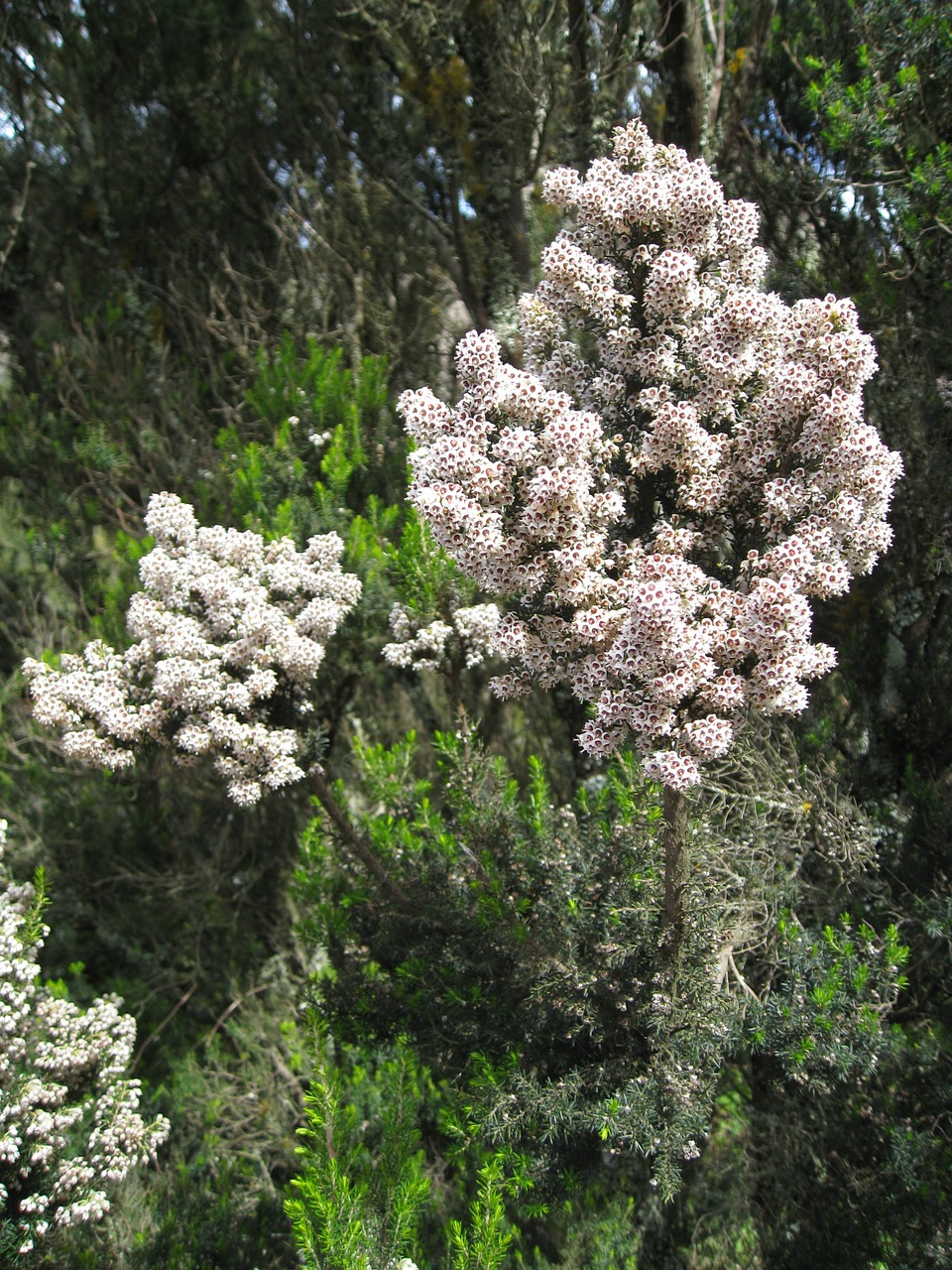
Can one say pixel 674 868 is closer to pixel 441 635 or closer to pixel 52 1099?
pixel 441 635

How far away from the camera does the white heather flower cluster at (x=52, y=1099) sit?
129 inches

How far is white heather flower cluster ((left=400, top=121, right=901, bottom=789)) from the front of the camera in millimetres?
2268

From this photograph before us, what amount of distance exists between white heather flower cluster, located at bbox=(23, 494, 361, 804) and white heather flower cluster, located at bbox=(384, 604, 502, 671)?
1.01ft

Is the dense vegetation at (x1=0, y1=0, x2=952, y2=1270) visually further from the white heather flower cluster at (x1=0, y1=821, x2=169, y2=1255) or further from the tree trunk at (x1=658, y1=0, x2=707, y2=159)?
the white heather flower cluster at (x1=0, y1=821, x2=169, y2=1255)

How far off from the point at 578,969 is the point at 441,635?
55.8 inches

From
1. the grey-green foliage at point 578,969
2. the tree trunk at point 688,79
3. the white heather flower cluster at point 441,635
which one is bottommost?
the grey-green foliage at point 578,969

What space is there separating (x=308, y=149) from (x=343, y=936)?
6213 mm

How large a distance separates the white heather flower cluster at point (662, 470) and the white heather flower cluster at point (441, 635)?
1.20 metres

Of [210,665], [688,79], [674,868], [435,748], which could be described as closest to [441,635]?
[210,665]

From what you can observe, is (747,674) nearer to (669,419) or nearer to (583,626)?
(583,626)

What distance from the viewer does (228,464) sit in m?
5.31

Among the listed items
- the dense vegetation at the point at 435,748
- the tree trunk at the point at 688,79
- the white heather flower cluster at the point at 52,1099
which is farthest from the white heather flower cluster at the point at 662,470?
the tree trunk at the point at 688,79

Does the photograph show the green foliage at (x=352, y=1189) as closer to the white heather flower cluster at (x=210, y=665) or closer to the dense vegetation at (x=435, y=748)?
the dense vegetation at (x=435, y=748)

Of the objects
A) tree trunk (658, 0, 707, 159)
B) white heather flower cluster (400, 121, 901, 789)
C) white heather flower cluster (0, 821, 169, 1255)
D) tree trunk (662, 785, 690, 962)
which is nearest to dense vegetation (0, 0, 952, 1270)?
tree trunk (658, 0, 707, 159)
